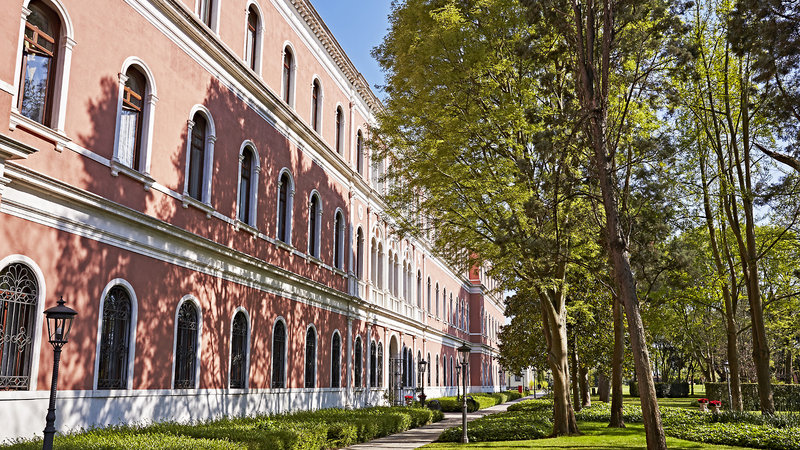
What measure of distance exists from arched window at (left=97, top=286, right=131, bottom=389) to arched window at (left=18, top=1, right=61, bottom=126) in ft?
11.3

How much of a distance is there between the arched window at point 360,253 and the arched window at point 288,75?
8248 mm

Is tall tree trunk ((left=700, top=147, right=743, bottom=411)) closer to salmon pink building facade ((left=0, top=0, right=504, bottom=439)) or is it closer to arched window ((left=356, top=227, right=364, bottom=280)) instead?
salmon pink building facade ((left=0, top=0, right=504, bottom=439))

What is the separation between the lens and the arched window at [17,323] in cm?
949

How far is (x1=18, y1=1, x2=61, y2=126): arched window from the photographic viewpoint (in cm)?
1038

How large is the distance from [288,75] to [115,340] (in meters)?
11.5

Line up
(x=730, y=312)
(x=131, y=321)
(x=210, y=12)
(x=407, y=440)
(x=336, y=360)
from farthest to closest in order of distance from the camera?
(x=336, y=360), (x=730, y=312), (x=407, y=440), (x=210, y=12), (x=131, y=321)

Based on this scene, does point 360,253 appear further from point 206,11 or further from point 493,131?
point 206,11

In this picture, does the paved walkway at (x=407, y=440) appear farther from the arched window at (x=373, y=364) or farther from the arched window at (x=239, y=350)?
the arched window at (x=373, y=364)

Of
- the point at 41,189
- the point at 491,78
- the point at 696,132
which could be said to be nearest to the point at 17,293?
the point at 41,189

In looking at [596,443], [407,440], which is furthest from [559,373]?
[407,440]

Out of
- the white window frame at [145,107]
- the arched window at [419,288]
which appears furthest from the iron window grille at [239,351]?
the arched window at [419,288]

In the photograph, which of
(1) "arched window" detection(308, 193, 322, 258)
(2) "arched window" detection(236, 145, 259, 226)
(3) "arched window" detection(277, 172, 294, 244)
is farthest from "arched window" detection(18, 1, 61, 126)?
(1) "arched window" detection(308, 193, 322, 258)

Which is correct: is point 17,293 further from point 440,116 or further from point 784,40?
point 784,40

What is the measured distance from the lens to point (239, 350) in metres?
16.6
